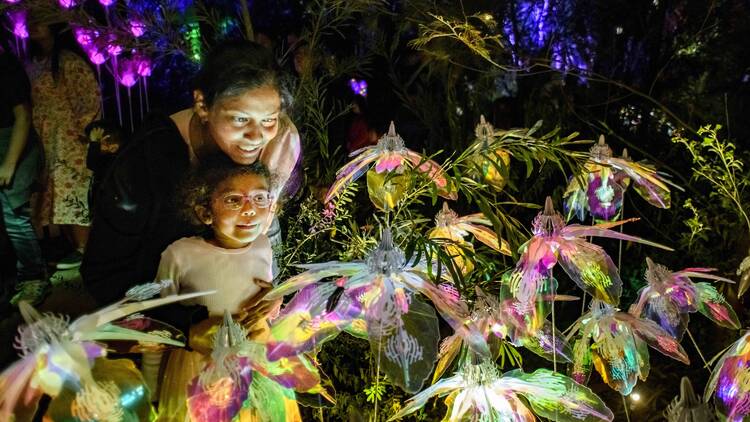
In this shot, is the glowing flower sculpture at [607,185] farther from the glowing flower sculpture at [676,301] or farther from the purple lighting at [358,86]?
the purple lighting at [358,86]

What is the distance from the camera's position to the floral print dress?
1818 millimetres

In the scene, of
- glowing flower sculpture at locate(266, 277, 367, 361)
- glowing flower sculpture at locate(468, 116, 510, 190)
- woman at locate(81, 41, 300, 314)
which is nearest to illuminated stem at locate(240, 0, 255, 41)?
woman at locate(81, 41, 300, 314)

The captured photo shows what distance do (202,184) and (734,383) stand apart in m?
1.20

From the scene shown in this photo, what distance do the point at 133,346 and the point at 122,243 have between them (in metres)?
0.44

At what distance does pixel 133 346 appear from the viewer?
1.26 m

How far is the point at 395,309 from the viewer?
3.24 ft

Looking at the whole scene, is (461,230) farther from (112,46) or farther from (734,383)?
(112,46)

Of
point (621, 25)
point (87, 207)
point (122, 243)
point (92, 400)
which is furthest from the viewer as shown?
point (621, 25)

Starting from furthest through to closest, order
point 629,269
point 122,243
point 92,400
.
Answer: point 629,269, point 122,243, point 92,400

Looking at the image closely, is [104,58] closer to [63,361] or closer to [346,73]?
[346,73]

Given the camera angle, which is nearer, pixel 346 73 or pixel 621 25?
pixel 346 73

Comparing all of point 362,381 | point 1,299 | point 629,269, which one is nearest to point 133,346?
point 1,299

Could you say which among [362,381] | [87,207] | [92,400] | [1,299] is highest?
[87,207]

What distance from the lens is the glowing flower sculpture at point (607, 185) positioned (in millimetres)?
1569
